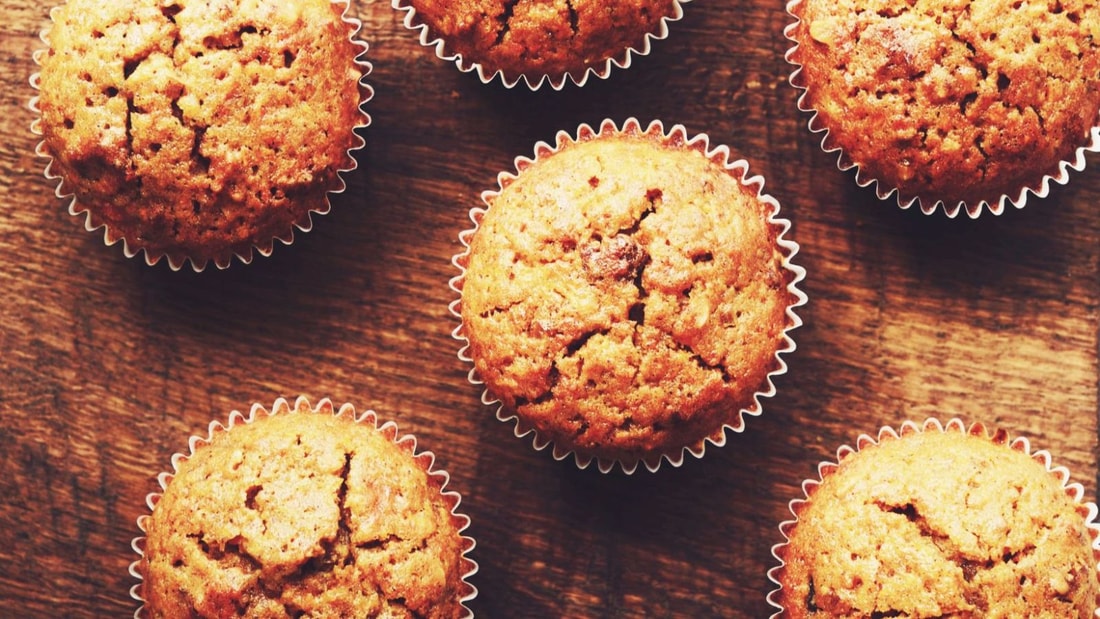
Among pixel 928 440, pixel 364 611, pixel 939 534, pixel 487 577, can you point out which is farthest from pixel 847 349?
pixel 364 611

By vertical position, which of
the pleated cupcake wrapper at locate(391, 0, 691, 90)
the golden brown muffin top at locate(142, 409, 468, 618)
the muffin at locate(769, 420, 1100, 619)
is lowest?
the golden brown muffin top at locate(142, 409, 468, 618)

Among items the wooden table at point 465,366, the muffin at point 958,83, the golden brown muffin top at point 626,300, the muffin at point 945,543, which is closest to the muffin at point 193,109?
the wooden table at point 465,366

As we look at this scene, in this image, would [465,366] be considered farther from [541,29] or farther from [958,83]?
[958,83]

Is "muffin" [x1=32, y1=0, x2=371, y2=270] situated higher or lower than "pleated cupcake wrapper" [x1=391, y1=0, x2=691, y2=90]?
lower

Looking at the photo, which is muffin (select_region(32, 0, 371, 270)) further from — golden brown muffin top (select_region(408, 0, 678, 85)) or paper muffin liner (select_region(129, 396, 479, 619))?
paper muffin liner (select_region(129, 396, 479, 619))

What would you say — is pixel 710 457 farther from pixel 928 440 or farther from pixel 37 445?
pixel 37 445

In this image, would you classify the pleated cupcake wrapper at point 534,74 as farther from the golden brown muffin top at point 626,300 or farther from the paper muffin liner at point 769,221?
the golden brown muffin top at point 626,300

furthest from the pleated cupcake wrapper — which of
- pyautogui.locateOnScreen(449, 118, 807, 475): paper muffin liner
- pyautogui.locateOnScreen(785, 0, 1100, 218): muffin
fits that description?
pyautogui.locateOnScreen(785, 0, 1100, 218): muffin
